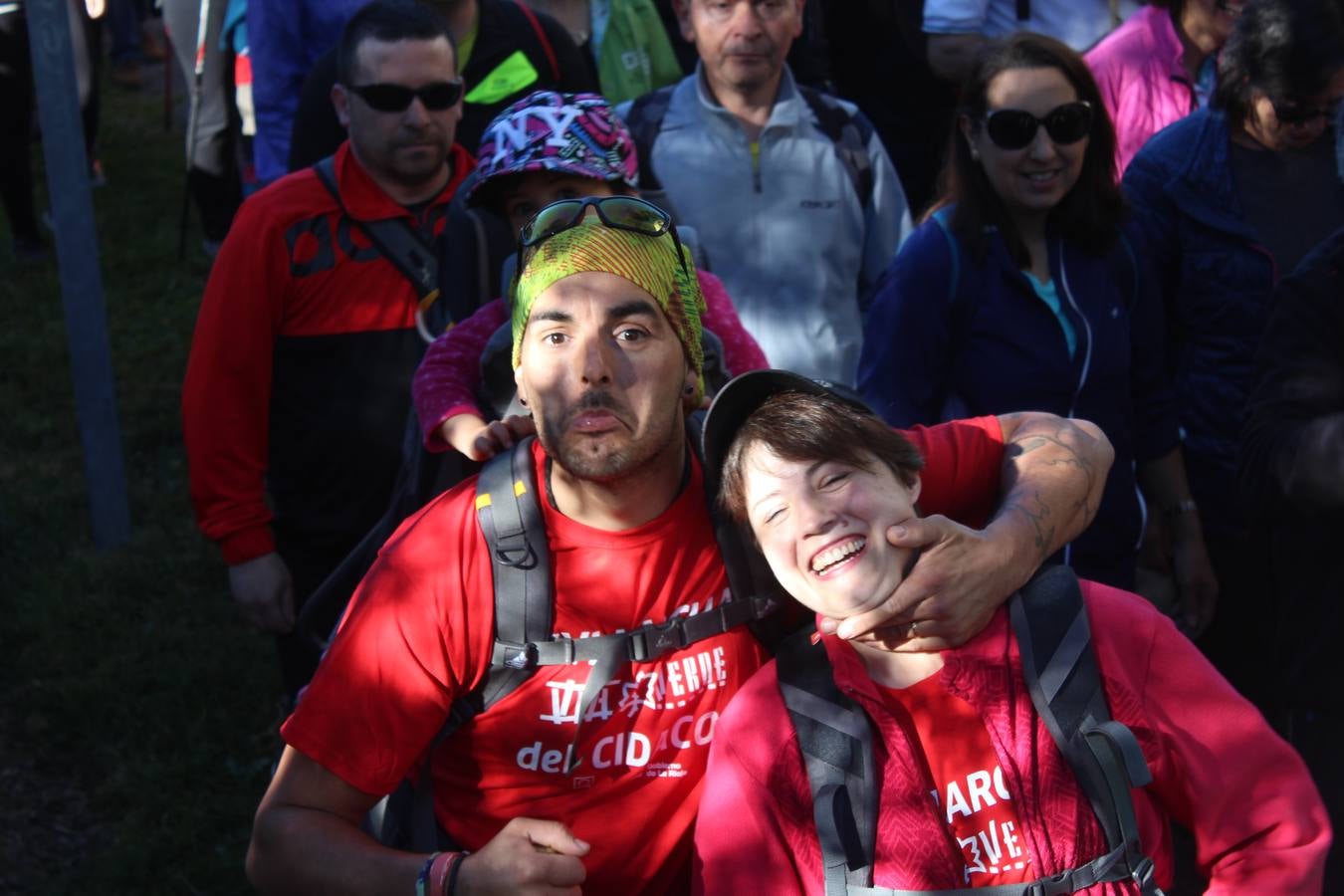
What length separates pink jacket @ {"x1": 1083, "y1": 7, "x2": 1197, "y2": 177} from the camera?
17.1 ft

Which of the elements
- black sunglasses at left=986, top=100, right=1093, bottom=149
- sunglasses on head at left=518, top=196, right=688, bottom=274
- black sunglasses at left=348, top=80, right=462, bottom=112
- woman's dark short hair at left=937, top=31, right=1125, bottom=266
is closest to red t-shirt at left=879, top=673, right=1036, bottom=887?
sunglasses on head at left=518, top=196, right=688, bottom=274

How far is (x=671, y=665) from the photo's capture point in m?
2.72

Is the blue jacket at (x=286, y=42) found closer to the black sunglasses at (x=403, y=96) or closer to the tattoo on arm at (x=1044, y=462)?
the black sunglasses at (x=403, y=96)

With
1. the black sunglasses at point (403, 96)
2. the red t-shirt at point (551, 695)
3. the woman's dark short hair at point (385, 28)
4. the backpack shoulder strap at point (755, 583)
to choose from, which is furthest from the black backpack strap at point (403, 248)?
the backpack shoulder strap at point (755, 583)

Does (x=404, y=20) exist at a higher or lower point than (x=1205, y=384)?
higher

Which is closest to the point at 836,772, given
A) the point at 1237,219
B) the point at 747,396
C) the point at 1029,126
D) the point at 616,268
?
the point at 747,396

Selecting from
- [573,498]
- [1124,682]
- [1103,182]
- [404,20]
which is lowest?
[1124,682]

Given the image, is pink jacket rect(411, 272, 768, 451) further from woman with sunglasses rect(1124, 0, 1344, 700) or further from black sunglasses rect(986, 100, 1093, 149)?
woman with sunglasses rect(1124, 0, 1344, 700)

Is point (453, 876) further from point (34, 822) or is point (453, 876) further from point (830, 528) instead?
point (34, 822)

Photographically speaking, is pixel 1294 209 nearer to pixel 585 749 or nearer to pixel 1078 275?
pixel 1078 275

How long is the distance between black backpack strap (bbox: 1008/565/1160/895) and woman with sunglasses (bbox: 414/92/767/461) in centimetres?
104

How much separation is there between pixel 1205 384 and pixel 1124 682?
230 cm

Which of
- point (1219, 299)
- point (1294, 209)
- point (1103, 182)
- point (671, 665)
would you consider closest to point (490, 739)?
point (671, 665)

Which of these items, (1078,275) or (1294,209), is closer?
(1078,275)
